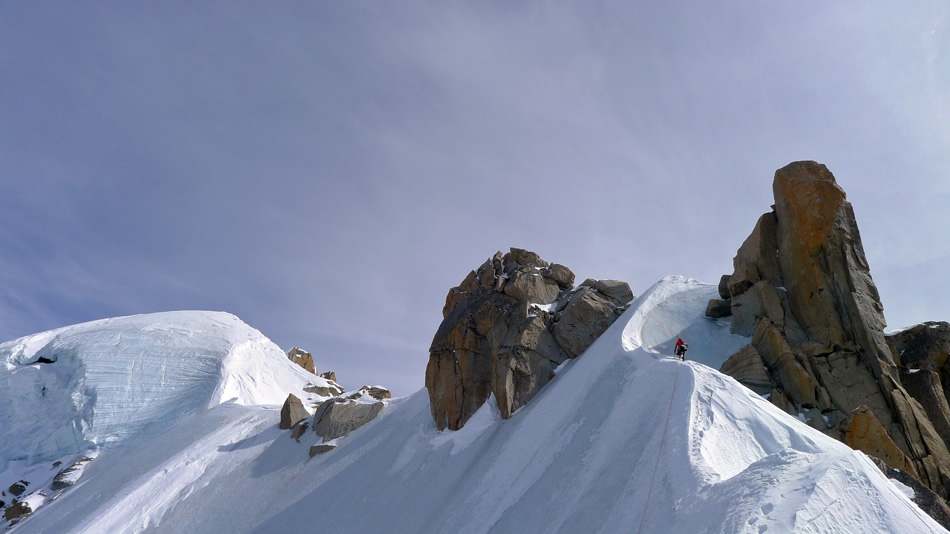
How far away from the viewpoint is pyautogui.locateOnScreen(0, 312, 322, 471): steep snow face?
48625 millimetres

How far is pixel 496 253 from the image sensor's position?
117 feet

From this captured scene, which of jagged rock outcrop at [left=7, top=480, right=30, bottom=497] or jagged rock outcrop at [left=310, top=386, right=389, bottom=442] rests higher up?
jagged rock outcrop at [left=310, top=386, right=389, bottom=442]

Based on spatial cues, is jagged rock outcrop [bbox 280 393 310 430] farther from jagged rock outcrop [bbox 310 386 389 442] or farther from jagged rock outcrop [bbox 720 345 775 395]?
jagged rock outcrop [bbox 720 345 775 395]

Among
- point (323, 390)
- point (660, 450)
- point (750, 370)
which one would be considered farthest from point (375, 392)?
point (660, 450)

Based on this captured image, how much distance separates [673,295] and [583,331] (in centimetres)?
459

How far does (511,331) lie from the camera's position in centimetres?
2872

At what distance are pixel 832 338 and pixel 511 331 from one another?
531 inches

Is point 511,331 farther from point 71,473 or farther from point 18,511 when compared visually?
point 18,511

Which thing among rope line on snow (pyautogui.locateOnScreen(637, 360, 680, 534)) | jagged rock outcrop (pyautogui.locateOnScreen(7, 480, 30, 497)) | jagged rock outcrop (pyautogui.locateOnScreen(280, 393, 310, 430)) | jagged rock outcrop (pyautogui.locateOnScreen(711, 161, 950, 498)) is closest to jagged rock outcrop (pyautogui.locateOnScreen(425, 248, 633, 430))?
jagged rock outcrop (pyautogui.locateOnScreen(711, 161, 950, 498))

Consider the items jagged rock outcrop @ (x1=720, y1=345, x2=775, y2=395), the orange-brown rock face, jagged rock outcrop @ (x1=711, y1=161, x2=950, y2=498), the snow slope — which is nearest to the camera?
the snow slope

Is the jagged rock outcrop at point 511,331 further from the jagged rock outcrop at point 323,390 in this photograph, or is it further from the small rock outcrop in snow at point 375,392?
the jagged rock outcrop at point 323,390

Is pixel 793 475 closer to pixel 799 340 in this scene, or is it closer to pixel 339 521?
pixel 799 340

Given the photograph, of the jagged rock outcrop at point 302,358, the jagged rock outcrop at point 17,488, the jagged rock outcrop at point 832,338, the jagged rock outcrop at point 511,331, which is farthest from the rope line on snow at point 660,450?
the jagged rock outcrop at point 302,358

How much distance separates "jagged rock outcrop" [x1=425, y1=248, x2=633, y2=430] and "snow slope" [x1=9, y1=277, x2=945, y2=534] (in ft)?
3.74
